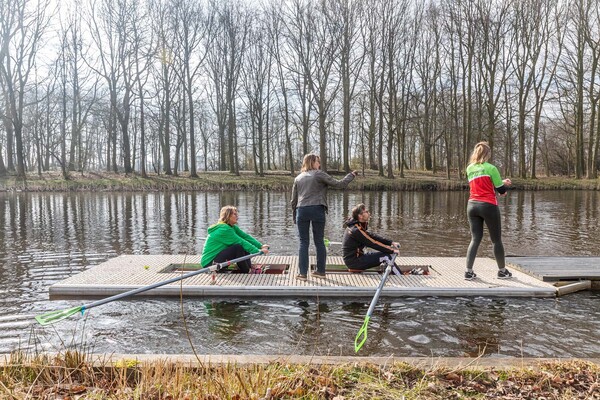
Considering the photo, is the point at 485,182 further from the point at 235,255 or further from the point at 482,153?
the point at 235,255

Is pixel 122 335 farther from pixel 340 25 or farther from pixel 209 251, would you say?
pixel 340 25

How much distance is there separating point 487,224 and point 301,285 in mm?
3011

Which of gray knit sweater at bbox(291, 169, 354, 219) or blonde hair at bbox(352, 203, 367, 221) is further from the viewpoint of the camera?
blonde hair at bbox(352, 203, 367, 221)

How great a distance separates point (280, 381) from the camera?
3340mm

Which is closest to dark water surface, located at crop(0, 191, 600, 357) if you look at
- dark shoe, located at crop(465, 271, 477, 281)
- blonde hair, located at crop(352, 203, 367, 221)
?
dark shoe, located at crop(465, 271, 477, 281)

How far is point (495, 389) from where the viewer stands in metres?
3.34

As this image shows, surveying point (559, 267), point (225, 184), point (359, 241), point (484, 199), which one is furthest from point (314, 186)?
point (225, 184)

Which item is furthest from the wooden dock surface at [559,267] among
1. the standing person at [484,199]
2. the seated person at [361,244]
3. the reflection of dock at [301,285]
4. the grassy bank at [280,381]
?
the grassy bank at [280,381]

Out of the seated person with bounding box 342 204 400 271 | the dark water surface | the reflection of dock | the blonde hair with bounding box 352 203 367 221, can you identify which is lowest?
the dark water surface

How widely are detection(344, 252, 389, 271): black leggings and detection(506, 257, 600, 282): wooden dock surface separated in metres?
2.50

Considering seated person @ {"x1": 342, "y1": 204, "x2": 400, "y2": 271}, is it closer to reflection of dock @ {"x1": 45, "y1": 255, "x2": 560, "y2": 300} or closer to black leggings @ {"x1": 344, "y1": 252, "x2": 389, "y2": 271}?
black leggings @ {"x1": 344, "y1": 252, "x2": 389, "y2": 271}

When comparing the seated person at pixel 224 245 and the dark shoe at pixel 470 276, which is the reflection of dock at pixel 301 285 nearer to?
the dark shoe at pixel 470 276

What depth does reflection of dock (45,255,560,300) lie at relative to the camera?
6680 millimetres

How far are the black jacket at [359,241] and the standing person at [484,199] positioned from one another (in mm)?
1319
